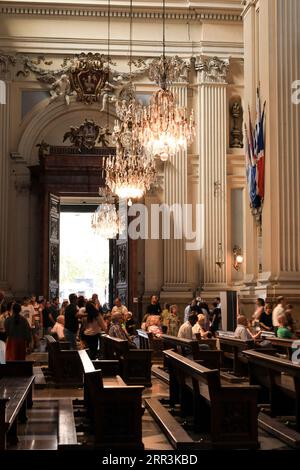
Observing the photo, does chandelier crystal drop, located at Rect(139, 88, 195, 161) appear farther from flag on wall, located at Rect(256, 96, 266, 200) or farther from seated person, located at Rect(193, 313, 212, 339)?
seated person, located at Rect(193, 313, 212, 339)

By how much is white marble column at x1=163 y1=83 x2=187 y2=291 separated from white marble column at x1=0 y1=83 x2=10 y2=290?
14.8ft

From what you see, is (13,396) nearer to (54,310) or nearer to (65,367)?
(65,367)

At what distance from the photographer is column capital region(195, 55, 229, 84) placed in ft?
86.6

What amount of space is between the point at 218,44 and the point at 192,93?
160cm

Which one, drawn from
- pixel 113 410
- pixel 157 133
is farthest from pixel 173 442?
pixel 157 133

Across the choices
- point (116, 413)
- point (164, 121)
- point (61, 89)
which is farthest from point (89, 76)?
point (116, 413)

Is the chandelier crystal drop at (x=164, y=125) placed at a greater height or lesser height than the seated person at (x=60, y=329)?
greater

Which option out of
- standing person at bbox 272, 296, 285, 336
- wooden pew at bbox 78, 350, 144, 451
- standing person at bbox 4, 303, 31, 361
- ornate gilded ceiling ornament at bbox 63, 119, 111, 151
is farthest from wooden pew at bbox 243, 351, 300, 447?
ornate gilded ceiling ornament at bbox 63, 119, 111, 151

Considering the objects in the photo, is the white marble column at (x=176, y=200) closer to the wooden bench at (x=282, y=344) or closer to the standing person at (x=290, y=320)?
the standing person at (x=290, y=320)

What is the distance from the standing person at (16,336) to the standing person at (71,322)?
2129mm

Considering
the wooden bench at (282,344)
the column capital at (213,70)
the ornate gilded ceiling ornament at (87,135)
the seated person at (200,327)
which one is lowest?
the wooden bench at (282,344)

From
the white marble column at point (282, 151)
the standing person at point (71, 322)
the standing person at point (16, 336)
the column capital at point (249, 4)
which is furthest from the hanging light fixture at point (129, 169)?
the standing person at point (16, 336)

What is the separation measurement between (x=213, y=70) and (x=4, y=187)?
693 centimetres

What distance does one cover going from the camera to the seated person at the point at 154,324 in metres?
20.3
